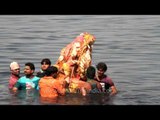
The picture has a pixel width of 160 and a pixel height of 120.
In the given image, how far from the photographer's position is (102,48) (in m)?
44.8

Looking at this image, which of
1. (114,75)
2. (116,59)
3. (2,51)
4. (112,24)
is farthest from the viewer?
(112,24)

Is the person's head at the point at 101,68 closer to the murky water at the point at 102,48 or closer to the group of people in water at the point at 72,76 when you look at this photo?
the group of people in water at the point at 72,76

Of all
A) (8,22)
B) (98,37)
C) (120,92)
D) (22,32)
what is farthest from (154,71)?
(8,22)

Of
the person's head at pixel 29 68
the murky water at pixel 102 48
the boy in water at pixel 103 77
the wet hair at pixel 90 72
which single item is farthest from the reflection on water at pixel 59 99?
the wet hair at pixel 90 72

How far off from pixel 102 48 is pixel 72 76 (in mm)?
15120

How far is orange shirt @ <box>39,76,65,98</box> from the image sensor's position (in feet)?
94.3

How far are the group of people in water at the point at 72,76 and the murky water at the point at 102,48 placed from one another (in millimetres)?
315

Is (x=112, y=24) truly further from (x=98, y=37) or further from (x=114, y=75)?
(x=114, y=75)

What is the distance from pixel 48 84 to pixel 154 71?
1004 cm

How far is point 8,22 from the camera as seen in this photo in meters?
58.5

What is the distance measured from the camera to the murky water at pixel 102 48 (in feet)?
100

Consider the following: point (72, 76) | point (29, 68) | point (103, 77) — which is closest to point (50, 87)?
point (72, 76)

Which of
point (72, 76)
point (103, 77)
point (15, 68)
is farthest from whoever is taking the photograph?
point (15, 68)

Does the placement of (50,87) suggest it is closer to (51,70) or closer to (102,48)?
(51,70)
